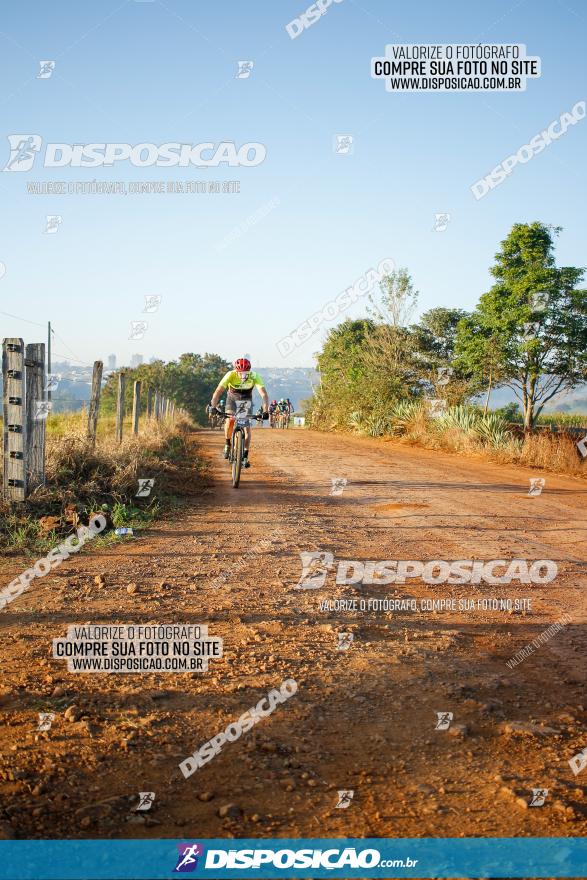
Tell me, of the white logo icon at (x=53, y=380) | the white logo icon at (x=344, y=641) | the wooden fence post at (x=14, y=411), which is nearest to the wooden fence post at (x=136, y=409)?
the white logo icon at (x=53, y=380)

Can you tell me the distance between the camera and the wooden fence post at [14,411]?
9.02m

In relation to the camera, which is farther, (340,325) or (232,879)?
(340,325)

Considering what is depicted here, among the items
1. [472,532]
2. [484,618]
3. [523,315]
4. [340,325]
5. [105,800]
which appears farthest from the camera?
[340,325]

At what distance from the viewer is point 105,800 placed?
9.82ft

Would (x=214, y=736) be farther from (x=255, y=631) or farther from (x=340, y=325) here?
→ (x=340, y=325)

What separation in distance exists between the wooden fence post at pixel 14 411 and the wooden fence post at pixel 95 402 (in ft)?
6.17

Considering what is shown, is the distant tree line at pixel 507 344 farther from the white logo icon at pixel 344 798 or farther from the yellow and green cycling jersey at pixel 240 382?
the white logo icon at pixel 344 798

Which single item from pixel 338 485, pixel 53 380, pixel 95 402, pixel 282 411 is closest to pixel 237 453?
pixel 338 485

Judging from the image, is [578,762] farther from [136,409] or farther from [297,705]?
[136,409]

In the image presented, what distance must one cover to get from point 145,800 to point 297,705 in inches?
45.1

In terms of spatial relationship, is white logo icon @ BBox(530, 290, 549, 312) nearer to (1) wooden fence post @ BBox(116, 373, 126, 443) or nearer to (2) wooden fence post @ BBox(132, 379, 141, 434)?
(2) wooden fence post @ BBox(132, 379, 141, 434)

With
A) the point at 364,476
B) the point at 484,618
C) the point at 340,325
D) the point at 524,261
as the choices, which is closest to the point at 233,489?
the point at 364,476

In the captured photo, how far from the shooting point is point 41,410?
9320 mm

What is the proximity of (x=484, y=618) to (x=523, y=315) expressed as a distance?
2433 cm
